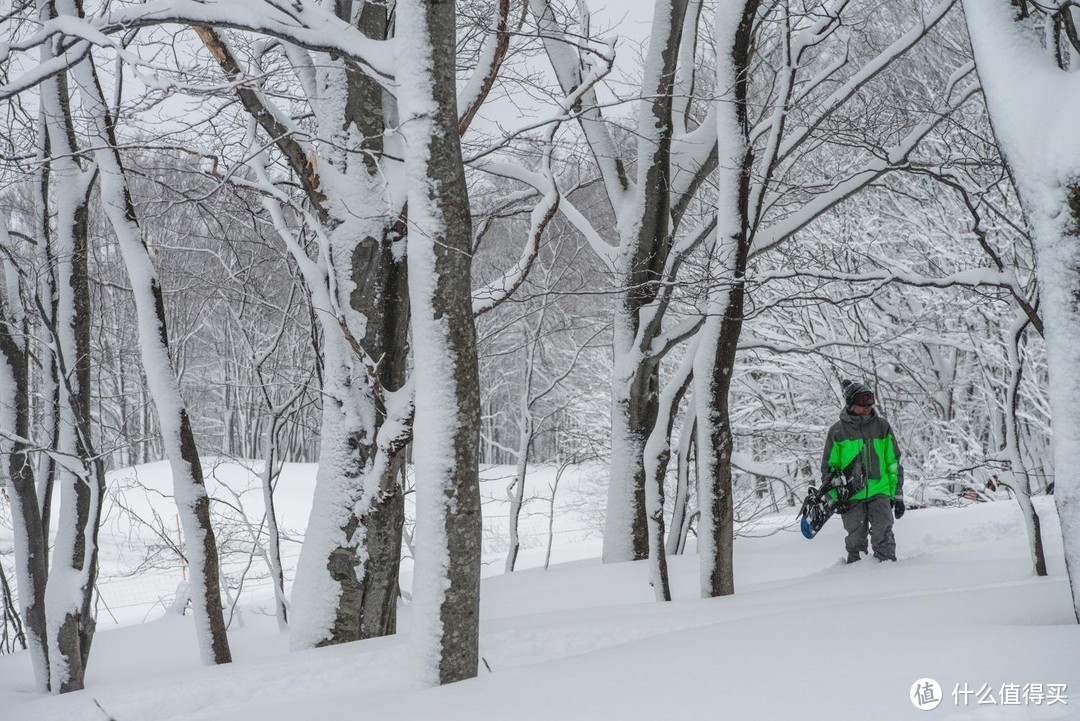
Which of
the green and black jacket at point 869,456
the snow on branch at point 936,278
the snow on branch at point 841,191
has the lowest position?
the green and black jacket at point 869,456

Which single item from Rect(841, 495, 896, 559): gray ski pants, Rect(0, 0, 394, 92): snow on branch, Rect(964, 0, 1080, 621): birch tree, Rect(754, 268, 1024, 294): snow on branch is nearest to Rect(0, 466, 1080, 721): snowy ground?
Rect(841, 495, 896, 559): gray ski pants

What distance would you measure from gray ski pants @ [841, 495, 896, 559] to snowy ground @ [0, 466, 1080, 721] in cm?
26

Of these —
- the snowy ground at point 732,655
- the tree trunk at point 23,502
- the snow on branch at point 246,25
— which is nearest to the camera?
the snowy ground at point 732,655

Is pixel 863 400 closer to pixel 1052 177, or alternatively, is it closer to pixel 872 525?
pixel 872 525

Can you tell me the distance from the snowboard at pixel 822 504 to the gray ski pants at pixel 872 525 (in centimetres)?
9

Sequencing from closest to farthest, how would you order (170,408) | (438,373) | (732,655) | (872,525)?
(732,655) → (438,373) → (170,408) → (872,525)

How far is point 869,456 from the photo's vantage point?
652 cm

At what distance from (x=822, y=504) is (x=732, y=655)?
381 centimetres

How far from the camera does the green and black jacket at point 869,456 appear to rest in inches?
255

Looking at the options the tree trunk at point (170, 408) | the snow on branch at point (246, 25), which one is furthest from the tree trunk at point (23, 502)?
the snow on branch at point (246, 25)

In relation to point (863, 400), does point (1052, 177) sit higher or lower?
higher
